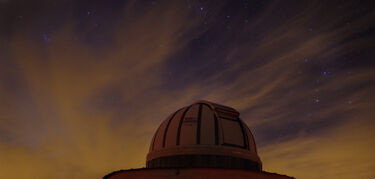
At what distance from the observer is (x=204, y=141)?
14.1 m

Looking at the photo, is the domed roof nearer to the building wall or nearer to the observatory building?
the observatory building

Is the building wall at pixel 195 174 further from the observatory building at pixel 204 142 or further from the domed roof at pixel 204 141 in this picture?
the domed roof at pixel 204 141

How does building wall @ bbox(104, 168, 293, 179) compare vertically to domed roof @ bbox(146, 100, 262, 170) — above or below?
below

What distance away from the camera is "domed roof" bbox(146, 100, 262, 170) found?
1390 cm

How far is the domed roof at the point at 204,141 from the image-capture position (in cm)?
1390

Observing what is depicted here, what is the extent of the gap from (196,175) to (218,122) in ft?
14.6

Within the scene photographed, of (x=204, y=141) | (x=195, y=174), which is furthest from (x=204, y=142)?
(x=195, y=174)

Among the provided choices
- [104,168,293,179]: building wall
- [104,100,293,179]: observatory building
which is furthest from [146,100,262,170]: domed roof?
[104,168,293,179]: building wall

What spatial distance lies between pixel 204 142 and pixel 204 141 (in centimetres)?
5

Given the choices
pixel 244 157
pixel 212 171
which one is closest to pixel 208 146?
pixel 244 157

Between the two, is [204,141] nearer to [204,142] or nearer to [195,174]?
[204,142]

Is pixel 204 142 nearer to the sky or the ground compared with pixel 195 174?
nearer to the sky

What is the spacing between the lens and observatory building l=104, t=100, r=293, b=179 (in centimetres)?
1388

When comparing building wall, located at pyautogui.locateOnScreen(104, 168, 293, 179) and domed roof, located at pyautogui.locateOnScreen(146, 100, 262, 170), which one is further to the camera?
domed roof, located at pyautogui.locateOnScreen(146, 100, 262, 170)
